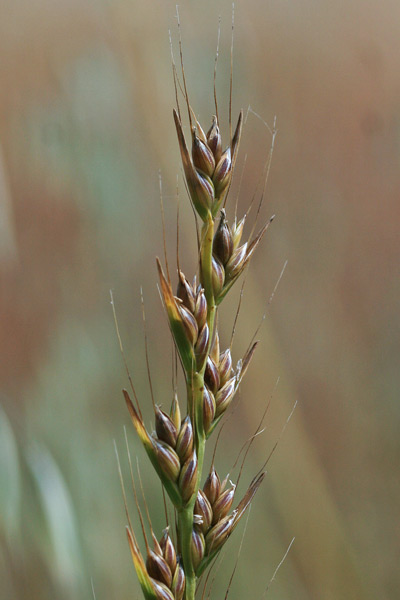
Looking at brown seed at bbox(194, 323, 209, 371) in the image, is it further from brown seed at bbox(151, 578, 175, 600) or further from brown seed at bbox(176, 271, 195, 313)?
brown seed at bbox(151, 578, 175, 600)

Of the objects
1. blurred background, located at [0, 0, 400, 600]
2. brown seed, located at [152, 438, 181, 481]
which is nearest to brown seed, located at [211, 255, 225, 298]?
brown seed, located at [152, 438, 181, 481]

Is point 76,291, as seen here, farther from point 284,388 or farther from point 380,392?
point 380,392

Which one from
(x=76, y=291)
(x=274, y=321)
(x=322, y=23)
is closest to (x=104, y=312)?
(x=76, y=291)

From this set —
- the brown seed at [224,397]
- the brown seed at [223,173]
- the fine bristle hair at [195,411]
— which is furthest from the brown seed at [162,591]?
the brown seed at [223,173]

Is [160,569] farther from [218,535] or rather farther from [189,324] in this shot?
[189,324]

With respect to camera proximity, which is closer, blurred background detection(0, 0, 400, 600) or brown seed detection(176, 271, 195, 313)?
brown seed detection(176, 271, 195, 313)

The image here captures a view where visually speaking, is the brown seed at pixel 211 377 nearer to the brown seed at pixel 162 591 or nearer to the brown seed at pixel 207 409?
the brown seed at pixel 207 409
